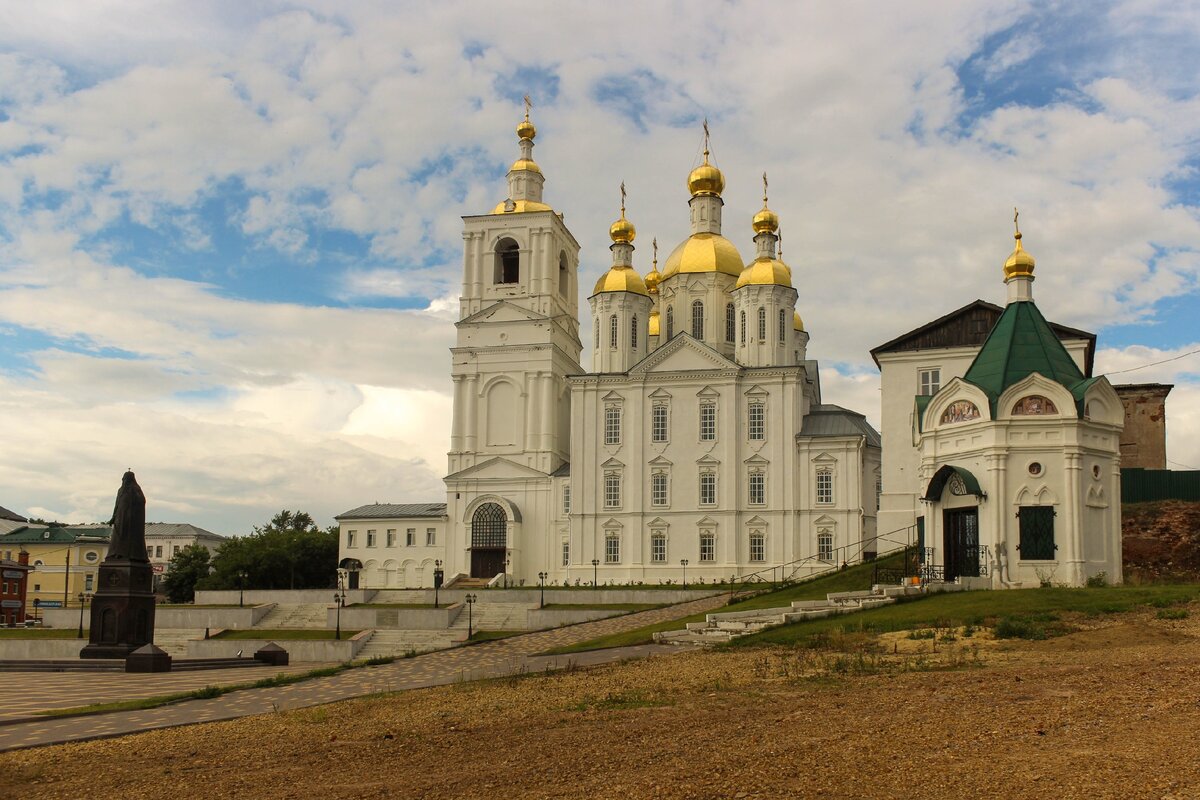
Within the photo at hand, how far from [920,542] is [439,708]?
22.0 meters

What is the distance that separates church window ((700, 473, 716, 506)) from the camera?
51.4 m

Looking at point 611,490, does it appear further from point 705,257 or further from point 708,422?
point 705,257

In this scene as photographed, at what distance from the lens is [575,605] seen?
134 ft

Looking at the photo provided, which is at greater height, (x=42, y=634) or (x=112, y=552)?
(x=112, y=552)

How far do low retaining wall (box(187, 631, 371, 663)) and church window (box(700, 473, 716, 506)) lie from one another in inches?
766

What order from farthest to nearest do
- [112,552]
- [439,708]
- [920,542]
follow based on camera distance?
[920,542] < [112,552] < [439,708]

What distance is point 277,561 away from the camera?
65312mm

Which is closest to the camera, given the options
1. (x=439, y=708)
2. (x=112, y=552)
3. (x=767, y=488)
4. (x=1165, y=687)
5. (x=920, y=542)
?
(x=1165, y=687)

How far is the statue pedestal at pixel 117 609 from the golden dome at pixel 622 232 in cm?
3246

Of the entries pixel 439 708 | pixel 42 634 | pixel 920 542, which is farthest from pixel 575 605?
pixel 439 708

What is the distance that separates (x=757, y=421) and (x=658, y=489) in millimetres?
5413

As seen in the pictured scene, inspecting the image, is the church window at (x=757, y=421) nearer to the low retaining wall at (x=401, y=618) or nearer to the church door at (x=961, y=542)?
the low retaining wall at (x=401, y=618)

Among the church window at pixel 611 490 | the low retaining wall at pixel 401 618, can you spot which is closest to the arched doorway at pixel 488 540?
the church window at pixel 611 490

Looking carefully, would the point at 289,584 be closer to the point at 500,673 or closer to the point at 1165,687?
the point at 500,673
